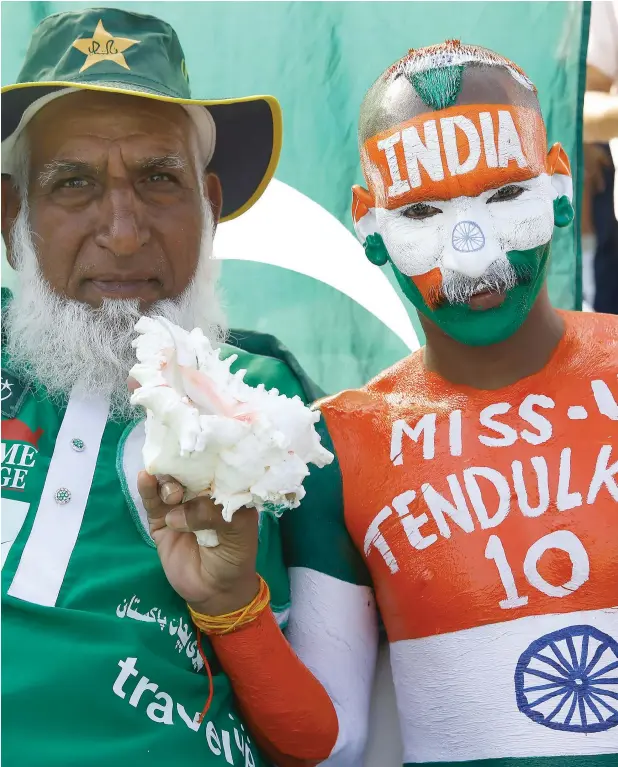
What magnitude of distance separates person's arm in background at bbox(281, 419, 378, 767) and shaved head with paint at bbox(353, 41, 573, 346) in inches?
18.7

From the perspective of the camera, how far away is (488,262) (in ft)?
6.99

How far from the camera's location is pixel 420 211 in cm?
224

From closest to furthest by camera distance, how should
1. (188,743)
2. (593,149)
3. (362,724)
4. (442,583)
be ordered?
1. (188,743)
2. (442,583)
3. (362,724)
4. (593,149)

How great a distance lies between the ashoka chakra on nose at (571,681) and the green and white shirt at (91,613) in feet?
1.94

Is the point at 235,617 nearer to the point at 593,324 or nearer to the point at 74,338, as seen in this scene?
the point at 74,338

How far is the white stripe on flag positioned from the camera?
2.03m

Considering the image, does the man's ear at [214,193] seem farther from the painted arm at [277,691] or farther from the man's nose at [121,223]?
the painted arm at [277,691]

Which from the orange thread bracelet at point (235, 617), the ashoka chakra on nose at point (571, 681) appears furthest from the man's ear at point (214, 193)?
the ashoka chakra on nose at point (571, 681)

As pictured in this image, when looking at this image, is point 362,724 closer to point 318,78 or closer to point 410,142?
point 410,142

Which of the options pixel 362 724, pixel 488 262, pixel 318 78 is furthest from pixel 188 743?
pixel 318 78

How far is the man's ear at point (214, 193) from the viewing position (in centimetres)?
286

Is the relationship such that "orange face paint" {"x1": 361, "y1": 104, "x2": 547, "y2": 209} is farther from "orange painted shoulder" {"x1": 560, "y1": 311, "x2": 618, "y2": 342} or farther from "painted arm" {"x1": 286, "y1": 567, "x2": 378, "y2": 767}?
"painted arm" {"x1": 286, "y1": 567, "x2": 378, "y2": 767}

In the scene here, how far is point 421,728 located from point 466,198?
1165 millimetres

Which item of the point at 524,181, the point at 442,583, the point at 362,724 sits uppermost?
the point at 524,181
